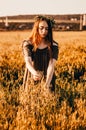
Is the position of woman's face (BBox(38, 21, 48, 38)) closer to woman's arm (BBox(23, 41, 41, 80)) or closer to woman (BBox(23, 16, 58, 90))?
woman (BBox(23, 16, 58, 90))

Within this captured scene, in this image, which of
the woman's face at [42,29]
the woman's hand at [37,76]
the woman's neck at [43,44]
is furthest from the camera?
the woman's neck at [43,44]

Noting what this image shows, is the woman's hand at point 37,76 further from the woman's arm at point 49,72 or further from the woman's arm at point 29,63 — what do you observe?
the woman's arm at point 49,72

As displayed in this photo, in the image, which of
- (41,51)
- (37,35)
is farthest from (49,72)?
(37,35)

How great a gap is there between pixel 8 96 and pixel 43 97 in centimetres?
78

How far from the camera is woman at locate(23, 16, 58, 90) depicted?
5.17 metres

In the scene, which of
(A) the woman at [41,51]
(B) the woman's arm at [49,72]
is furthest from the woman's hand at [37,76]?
(B) the woman's arm at [49,72]

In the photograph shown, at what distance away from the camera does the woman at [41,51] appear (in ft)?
17.0

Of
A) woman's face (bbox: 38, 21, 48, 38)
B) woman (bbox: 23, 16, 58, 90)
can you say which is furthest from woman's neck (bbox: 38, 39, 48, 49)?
woman's face (bbox: 38, 21, 48, 38)

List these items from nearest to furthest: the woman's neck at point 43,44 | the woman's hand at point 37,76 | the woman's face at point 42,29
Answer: the woman's hand at point 37,76 → the woman's face at point 42,29 → the woman's neck at point 43,44

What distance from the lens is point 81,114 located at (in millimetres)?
4746

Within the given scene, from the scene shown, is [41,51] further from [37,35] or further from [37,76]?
[37,76]

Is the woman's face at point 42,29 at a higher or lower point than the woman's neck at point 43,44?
higher

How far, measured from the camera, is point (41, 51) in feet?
17.7

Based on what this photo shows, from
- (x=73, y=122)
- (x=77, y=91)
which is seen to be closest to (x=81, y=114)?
(x=73, y=122)
